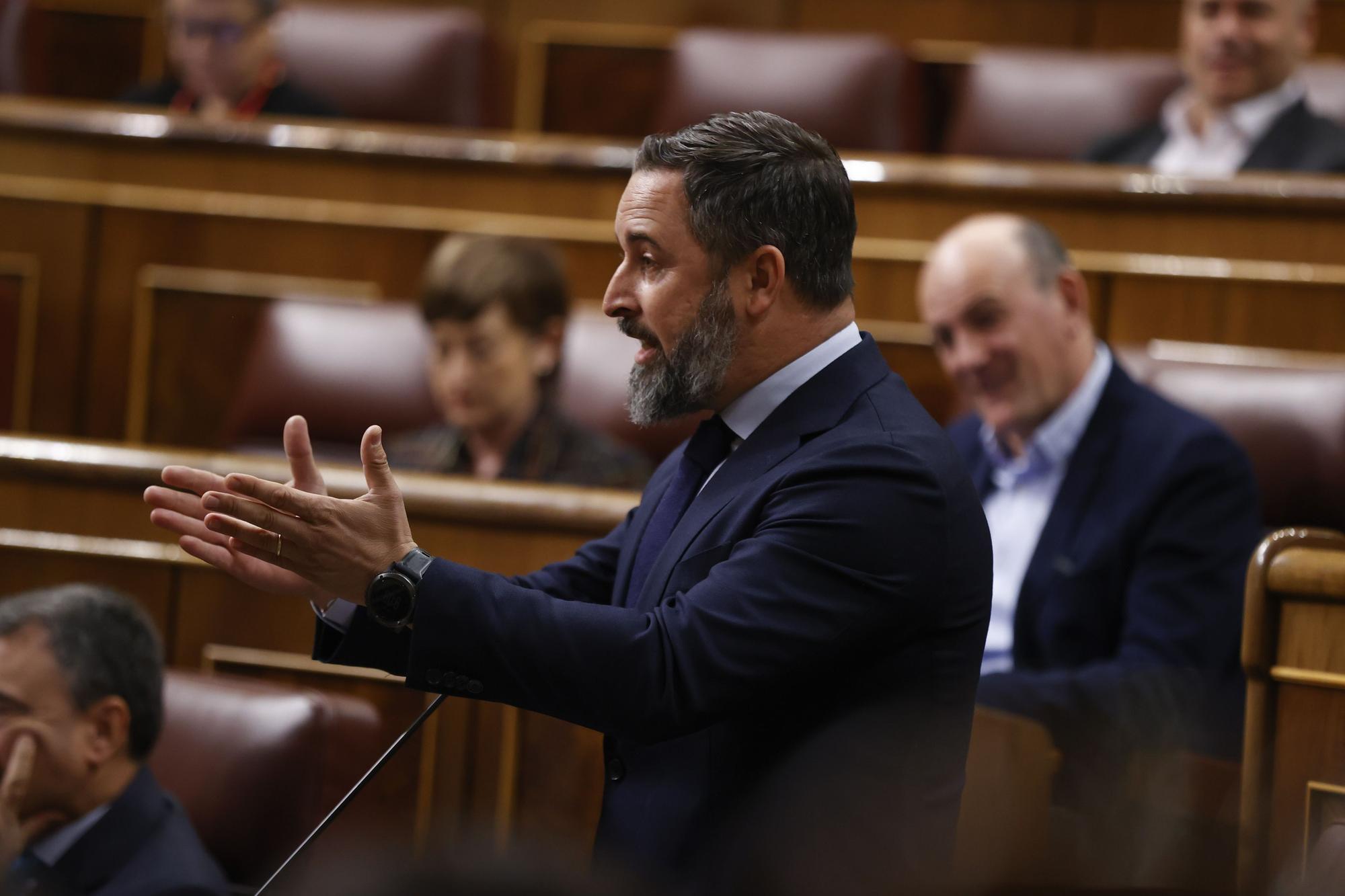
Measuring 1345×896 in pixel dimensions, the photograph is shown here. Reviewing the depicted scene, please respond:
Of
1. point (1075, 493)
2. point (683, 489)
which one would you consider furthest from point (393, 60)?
point (683, 489)

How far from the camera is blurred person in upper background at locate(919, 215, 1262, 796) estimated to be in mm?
868

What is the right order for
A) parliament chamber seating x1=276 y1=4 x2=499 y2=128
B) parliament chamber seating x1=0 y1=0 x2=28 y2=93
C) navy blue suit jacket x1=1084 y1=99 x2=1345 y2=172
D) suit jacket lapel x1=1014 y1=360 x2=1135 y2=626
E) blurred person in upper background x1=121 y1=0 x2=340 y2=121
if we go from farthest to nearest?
parliament chamber seating x1=0 y1=0 x2=28 y2=93, parliament chamber seating x1=276 y1=4 x2=499 y2=128, blurred person in upper background x1=121 y1=0 x2=340 y2=121, navy blue suit jacket x1=1084 y1=99 x2=1345 y2=172, suit jacket lapel x1=1014 y1=360 x2=1135 y2=626

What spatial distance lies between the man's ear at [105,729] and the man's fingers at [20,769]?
0.02 meters

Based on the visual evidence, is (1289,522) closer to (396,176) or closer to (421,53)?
(396,176)

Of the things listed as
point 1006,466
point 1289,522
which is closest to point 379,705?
point 1006,466

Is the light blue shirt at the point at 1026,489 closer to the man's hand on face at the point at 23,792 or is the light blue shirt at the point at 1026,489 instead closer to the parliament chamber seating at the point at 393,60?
the man's hand on face at the point at 23,792

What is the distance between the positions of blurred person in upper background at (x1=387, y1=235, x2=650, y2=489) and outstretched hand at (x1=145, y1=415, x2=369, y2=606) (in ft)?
1.85

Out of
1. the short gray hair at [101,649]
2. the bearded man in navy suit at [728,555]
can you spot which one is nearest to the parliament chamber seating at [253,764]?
the short gray hair at [101,649]

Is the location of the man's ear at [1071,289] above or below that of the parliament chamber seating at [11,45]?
below

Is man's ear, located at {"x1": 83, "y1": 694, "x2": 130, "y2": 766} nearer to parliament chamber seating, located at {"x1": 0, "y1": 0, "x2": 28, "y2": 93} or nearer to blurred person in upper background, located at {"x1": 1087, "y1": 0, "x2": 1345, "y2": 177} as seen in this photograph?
blurred person in upper background, located at {"x1": 1087, "y1": 0, "x2": 1345, "y2": 177}

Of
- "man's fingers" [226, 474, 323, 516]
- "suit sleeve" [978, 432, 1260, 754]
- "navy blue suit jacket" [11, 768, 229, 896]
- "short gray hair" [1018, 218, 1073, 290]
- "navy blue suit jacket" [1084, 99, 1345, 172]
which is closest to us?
"man's fingers" [226, 474, 323, 516]

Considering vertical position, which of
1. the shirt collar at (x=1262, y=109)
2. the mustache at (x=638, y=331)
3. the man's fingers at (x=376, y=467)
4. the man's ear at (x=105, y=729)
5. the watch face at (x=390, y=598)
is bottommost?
the man's ear at (x=105, y=729)

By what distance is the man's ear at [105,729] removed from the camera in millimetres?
731

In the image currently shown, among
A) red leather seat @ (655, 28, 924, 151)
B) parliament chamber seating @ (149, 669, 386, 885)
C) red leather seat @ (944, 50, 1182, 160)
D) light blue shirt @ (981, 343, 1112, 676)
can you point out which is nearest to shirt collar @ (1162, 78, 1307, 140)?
red leather seat @ (944, 50, 1182, 160)
